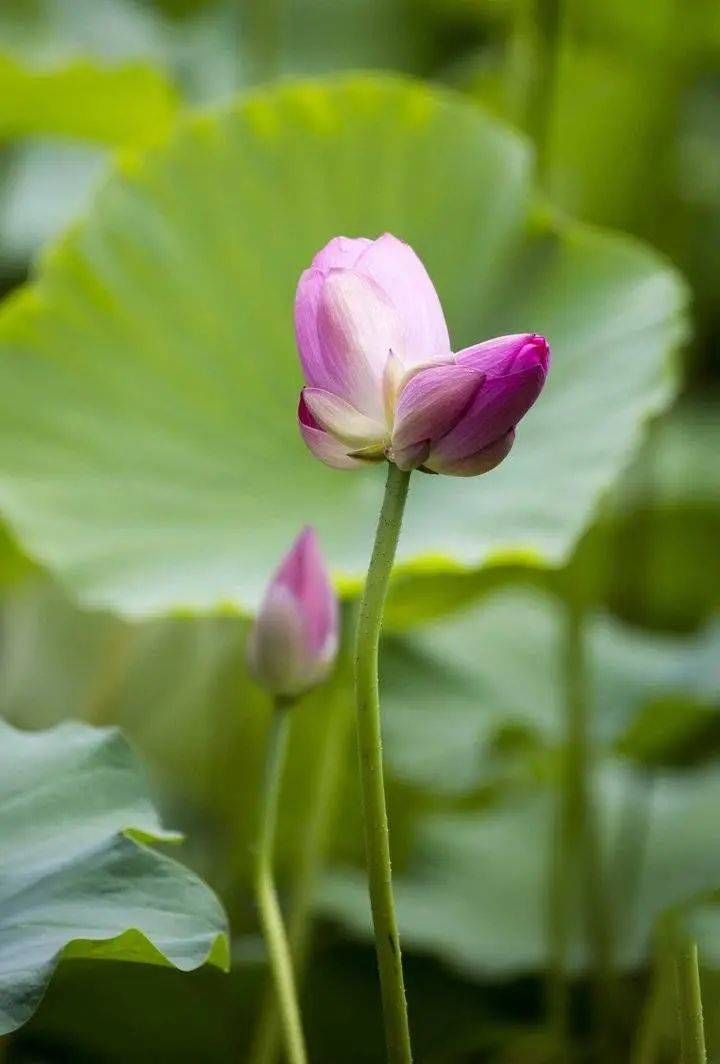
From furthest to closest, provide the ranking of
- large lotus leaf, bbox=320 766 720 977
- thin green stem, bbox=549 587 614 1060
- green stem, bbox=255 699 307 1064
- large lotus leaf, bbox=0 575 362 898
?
large lotus leaf, bbox=0 575 362 898
large lotus leaf, bbox=320 766 720 977
thin green stem, bbox=549 587 614 1060
green stem, bbox=255 699 307 1064

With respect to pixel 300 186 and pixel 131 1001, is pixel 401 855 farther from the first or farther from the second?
pixel 300 186

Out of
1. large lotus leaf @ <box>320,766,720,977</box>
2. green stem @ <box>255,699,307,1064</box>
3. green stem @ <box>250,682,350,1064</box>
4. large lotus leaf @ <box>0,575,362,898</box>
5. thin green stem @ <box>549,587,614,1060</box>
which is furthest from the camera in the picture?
large lotus leaf @ <box>0,575,362,898</box>

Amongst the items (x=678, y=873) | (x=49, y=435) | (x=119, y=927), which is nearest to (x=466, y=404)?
(x=119, y=927)

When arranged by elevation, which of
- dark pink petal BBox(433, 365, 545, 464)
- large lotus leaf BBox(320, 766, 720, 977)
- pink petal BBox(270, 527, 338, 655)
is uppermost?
dark pink petal BBox(433, 365, 545, 464)

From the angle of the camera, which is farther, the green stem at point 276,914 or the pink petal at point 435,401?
the green stem at point 276,914

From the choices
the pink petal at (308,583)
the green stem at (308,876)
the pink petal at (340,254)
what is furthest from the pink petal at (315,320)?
the green stem at (308,876)

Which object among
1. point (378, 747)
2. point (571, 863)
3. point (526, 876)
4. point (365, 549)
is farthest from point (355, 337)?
point (526, 876)

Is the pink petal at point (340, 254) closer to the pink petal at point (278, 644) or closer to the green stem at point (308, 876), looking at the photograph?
the pink petal at point (278, 644)

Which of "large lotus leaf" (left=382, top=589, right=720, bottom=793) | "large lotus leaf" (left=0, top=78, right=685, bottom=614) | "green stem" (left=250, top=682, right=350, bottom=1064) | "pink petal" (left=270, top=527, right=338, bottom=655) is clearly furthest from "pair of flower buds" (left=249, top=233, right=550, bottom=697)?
"large lotus leaf" (left=382, top=589, right=720, bottom=793)

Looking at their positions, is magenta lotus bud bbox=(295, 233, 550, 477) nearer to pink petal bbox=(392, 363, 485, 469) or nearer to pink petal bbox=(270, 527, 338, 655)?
pink petal bbox=(392, 363, 485, 469)

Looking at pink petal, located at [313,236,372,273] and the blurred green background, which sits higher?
pink petal, located at [313,236,372,273]
